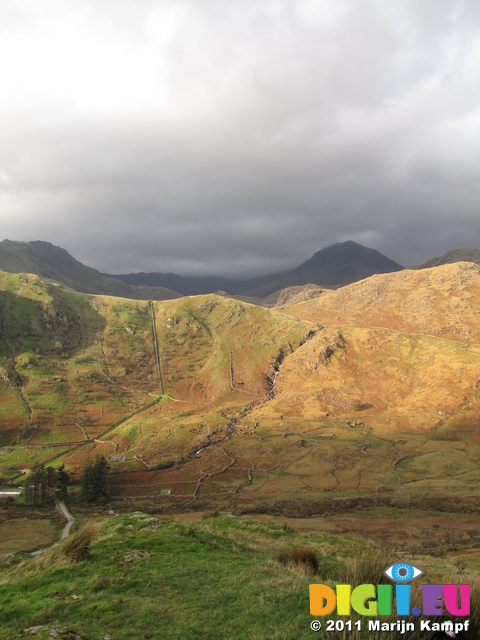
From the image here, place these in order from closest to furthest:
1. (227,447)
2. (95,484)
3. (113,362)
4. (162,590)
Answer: (162,590)
(95,484)
(227,447)
(113,362)

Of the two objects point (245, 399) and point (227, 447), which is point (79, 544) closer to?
point (227, 447)

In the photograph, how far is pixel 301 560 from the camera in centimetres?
1568

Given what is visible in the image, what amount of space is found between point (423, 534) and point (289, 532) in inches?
867

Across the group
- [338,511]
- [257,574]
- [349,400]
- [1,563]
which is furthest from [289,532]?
[349,400]

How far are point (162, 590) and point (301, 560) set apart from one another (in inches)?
245

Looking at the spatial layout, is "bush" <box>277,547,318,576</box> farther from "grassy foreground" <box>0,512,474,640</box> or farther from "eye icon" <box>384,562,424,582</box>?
"eye icon" <box>384,562,424,582</box>

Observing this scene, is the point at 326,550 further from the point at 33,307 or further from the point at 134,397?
the point at 33,307

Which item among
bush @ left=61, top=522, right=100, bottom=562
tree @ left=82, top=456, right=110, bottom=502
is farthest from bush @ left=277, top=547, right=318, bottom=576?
tree @ left=82, top=456, right=110, bottom=502

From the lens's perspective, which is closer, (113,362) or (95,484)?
(95,484)

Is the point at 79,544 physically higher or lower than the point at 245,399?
higher

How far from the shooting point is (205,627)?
31.7 ft

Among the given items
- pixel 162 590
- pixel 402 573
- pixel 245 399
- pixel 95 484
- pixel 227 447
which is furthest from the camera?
pixel 245 399

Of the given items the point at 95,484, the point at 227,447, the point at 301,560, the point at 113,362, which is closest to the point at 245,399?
the point at 227,447

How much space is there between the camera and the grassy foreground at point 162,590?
9.54 m
